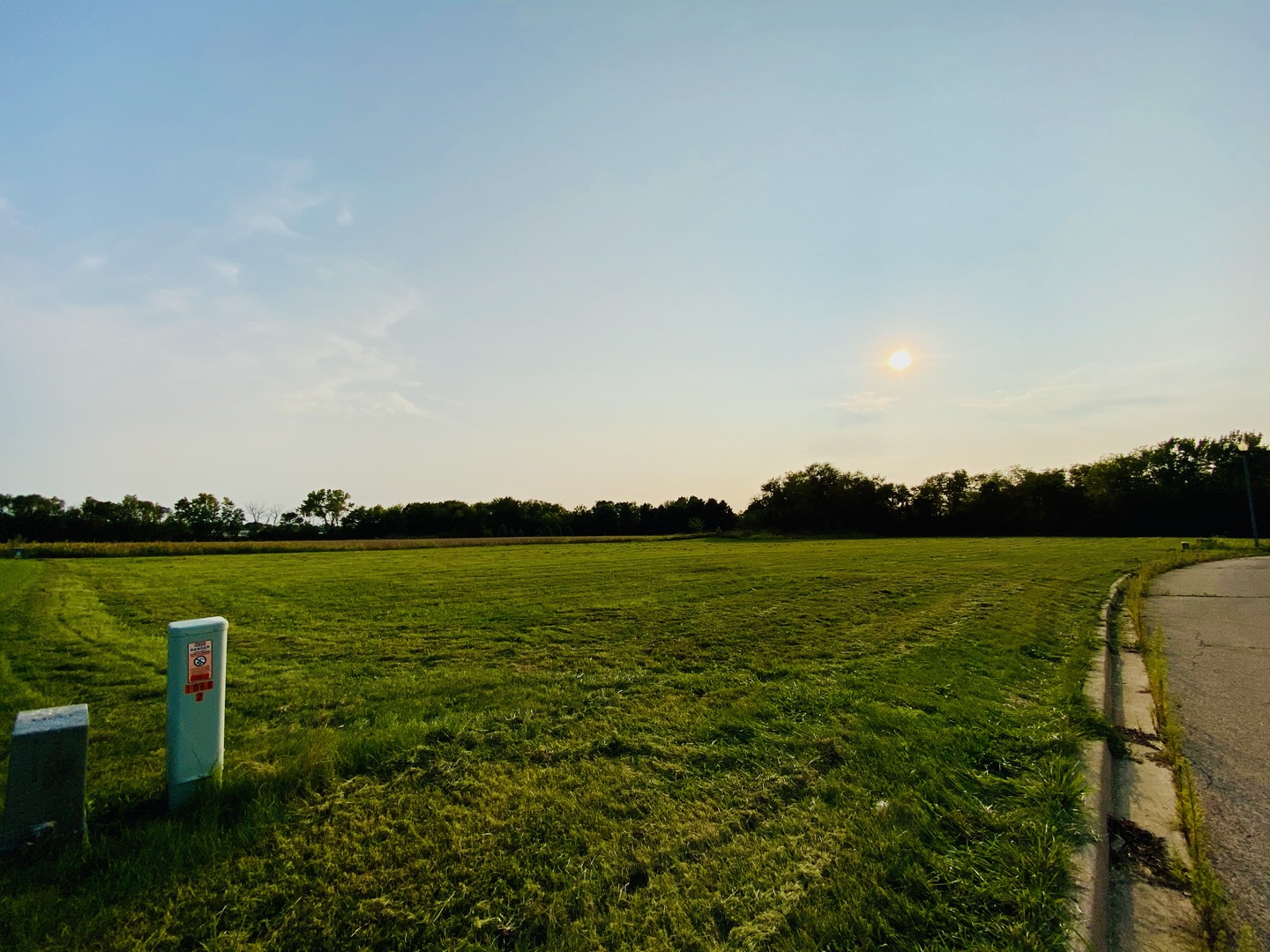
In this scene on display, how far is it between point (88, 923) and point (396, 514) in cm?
11697

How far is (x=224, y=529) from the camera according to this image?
105938 millimetres

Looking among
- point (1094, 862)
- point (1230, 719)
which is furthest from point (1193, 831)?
point (1230, 719)

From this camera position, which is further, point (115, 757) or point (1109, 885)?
point (115, 757)

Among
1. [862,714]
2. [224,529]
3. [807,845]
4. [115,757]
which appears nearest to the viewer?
[807,845]

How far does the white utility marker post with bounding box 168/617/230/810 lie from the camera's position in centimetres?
376

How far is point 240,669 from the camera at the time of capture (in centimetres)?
809

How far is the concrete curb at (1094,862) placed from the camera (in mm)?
2680

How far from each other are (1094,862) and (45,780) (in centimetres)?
610

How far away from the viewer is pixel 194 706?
3879mm

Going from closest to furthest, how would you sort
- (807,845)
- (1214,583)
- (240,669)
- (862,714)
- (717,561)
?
(807,845), (862,714), (240,669), (1214,583), (717,561)

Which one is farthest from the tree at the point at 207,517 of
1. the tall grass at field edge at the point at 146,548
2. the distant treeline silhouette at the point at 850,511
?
the tall grass at field edge at the point at 146,548

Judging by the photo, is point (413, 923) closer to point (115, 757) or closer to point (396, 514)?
point (115, 757)

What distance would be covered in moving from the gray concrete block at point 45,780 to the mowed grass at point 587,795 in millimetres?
173

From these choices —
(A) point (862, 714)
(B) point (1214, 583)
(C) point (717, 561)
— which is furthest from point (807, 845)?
(C) point (717, 561)
